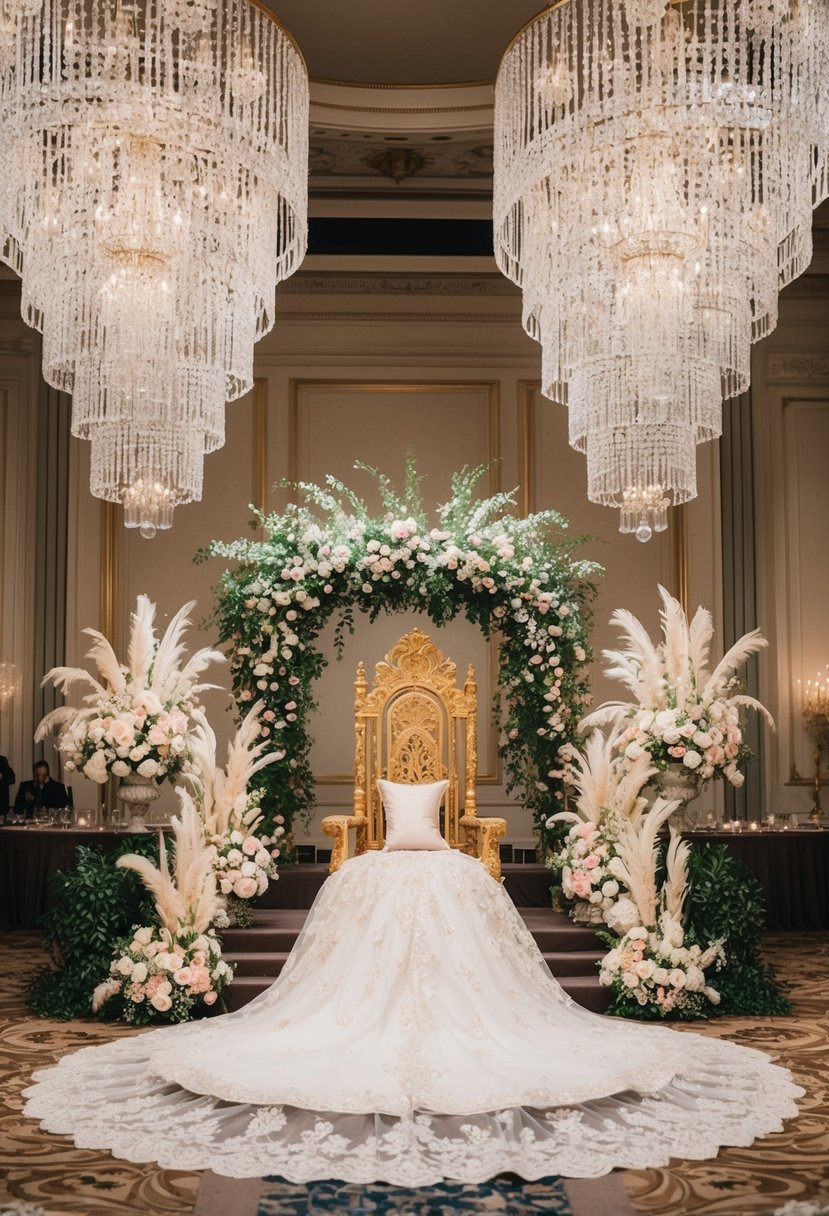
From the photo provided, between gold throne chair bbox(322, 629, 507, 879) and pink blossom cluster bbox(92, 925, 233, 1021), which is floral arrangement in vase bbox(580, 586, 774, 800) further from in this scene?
pink blossom cluster bbox(92, 925, 233, 1021)

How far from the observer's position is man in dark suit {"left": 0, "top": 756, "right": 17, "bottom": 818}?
989cm

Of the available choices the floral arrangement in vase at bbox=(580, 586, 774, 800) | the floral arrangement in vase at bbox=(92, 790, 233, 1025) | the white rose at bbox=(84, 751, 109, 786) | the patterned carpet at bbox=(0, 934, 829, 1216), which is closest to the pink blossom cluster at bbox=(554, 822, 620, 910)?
the floral arrangement in vase at bbox=(580, 586, 774, 800)

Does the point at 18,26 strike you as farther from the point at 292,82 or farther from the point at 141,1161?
the point at 141,1161

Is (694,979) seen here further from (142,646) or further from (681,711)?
(142,646)

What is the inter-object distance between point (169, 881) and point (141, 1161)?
84.8 inches

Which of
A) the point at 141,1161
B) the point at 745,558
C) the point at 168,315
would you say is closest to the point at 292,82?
the point at 168,315

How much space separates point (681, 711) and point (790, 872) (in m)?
2.43

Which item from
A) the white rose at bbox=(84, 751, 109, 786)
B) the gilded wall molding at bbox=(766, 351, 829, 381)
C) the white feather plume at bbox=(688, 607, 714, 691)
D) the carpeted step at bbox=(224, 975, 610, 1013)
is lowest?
the carpeted step at bbox=(224, 975, 610, 1013)

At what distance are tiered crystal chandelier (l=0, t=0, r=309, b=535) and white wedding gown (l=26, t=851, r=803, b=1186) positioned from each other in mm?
2656

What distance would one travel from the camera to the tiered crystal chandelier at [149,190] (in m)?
4.79

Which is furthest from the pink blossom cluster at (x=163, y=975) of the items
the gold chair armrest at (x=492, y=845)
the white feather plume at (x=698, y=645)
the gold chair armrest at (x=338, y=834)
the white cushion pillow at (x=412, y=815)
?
the white feather plume at (x=698, y=645)

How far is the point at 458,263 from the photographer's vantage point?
34.9 ft

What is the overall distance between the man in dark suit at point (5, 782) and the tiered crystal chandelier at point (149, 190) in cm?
450

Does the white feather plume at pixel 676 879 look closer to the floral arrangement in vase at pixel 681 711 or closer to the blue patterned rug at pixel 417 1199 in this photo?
the floral arrangement in vase at pixel 681 711
